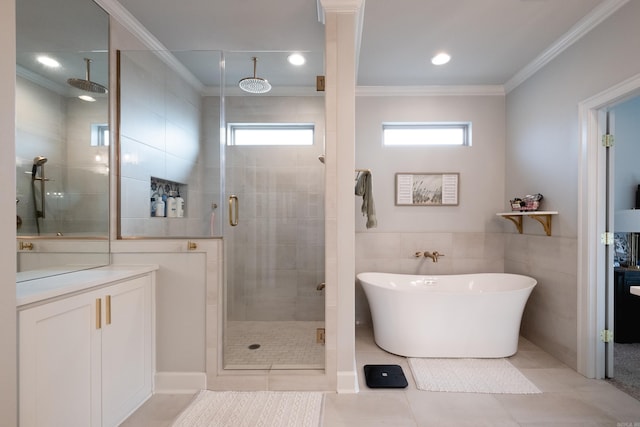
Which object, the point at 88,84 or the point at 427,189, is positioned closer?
the point at 88,84

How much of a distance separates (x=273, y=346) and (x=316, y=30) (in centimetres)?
247

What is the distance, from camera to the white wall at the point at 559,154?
1980 millimetres

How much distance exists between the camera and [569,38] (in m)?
2.29

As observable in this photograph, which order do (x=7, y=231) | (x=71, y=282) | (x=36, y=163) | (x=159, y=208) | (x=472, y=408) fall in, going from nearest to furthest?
(x=7, y=231) < (x=71, y=282) < (x=36, y=163) < (x=472, y=408) < (x=159, y=208)

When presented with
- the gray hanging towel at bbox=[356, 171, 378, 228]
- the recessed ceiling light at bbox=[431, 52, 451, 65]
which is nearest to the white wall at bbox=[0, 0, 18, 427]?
the gray hanging towel at bbox=[356, 171, 378, 228]

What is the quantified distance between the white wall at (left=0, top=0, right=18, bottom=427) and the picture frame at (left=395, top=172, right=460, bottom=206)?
117 inches

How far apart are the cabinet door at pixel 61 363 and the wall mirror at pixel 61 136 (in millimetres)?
336

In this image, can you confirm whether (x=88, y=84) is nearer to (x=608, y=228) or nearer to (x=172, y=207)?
(x=172, y=207)

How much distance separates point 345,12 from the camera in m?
1.93

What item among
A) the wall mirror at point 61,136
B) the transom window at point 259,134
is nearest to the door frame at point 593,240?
the transom window at point 259,134

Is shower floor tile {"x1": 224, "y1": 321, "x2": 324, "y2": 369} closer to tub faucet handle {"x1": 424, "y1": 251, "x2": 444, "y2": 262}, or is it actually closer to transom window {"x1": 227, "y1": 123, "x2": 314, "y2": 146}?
transom window {"x1": 227, "y1": 123, "x2": 314, "y2": 146}

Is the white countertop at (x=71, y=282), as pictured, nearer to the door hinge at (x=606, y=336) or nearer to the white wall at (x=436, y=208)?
the white wall at (x=436, y=208)

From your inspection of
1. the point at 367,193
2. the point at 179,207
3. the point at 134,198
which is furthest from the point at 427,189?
the point at 134,198

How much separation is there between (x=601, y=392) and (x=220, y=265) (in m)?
2.74
